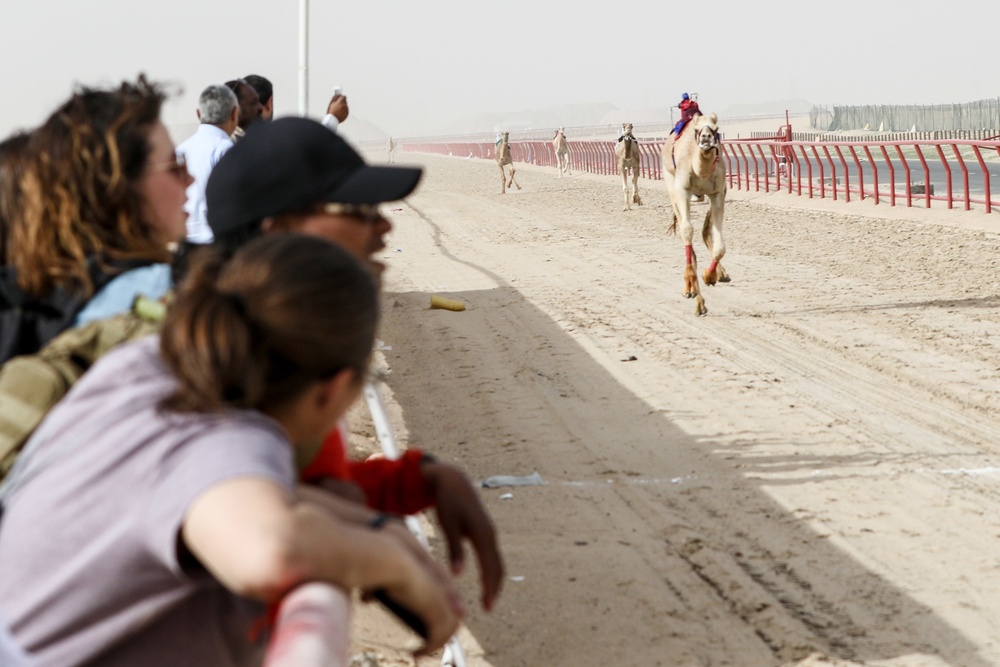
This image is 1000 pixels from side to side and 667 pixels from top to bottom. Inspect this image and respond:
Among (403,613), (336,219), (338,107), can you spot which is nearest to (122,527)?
(403,613)

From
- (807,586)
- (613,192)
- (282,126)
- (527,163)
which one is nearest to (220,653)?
(282,126)

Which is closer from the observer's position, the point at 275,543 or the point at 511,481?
the point at 275,543

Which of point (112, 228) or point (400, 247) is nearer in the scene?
point (112, 228)

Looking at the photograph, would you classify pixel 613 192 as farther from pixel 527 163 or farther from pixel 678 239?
pixel 527 163

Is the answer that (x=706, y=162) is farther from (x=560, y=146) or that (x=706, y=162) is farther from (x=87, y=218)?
(x=560, y=146)

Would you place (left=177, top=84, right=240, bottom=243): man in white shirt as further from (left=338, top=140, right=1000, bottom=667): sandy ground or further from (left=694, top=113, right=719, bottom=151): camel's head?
(left=694, top=113, right=719, bottom=151): camel's head

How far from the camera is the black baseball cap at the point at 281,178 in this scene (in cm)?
259

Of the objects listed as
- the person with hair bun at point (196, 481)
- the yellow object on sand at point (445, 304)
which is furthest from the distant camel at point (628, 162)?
the person with hair bun at point (196, 481)

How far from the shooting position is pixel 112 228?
94.0 inches

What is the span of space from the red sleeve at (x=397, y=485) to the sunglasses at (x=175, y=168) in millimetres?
612

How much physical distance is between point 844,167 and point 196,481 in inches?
1022

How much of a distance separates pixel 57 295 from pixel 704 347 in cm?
977

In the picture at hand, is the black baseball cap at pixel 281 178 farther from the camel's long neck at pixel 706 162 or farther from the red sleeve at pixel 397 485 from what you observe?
the camel's long neck at pixel 706 162

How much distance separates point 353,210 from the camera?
2.70 metres
